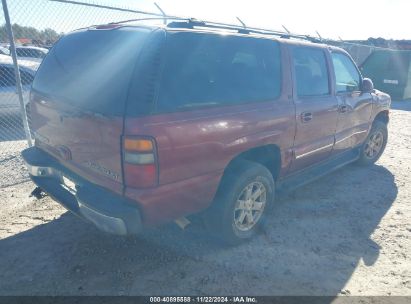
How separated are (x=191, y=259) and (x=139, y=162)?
1251 millimetres

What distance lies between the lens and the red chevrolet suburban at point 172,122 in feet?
7.42

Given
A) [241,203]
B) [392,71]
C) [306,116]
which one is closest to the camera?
[241,203]

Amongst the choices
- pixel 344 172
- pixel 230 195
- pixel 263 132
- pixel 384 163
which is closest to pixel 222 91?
pixel 263 132

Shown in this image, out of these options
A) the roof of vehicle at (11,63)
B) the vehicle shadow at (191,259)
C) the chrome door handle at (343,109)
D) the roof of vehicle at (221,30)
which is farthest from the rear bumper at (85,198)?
the roof of vehicle at (11,63)

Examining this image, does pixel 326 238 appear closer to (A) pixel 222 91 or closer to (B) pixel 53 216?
(A) pixel 222 91

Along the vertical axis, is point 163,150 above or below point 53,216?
above

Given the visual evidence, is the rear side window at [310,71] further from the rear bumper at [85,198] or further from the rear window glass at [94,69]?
the rear bumper at [85,198]

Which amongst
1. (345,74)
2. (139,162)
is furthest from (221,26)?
(345,74)

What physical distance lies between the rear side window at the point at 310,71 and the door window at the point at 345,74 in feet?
1.06

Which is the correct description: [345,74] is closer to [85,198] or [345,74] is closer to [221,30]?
[221,30]

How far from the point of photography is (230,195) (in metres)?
2.89

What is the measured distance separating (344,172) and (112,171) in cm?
418

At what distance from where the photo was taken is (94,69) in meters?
2.53

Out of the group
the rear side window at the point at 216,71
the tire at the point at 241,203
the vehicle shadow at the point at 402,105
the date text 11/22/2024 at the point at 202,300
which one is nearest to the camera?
the rear side window at the point at 216,71
